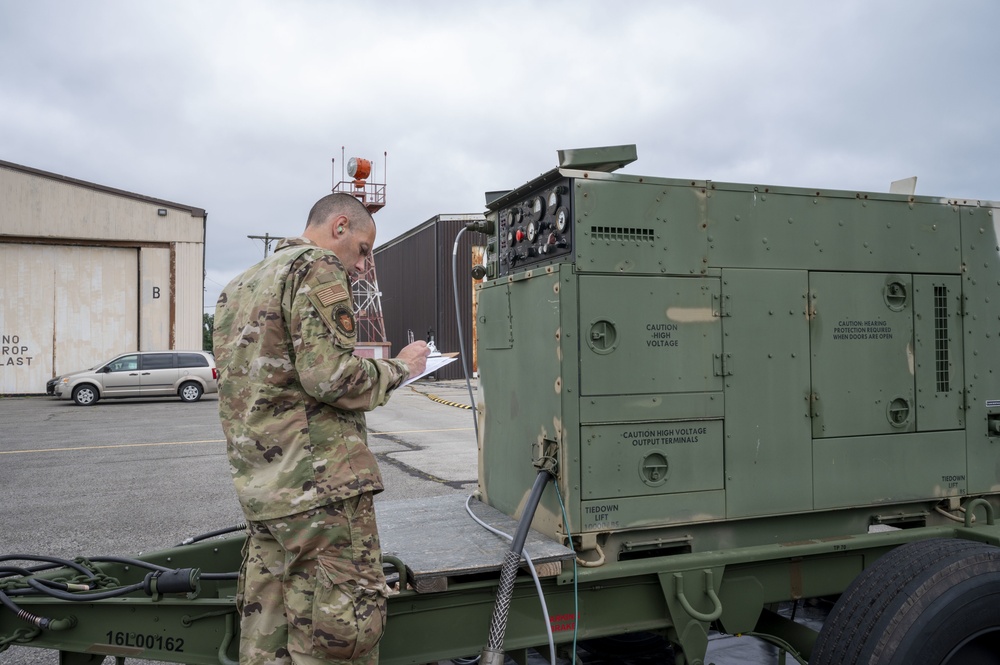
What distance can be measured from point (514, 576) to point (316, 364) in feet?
3.66

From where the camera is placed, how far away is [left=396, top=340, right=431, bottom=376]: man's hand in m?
2.87

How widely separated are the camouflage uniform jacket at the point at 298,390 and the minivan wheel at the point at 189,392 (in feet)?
68.0

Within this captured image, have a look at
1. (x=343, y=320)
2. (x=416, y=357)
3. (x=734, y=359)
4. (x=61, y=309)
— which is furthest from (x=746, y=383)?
(x=61, y=309)

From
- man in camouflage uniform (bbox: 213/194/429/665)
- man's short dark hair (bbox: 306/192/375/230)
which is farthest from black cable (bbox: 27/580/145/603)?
man's short dark hair (bbox: 306/192/375/230)

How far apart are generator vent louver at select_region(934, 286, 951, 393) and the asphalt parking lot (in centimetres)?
190

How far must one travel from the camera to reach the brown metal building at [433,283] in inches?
1232

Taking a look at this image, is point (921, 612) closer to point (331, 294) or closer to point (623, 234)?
point (623, 234)

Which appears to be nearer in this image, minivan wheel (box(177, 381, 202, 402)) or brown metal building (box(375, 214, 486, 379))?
minivan wheel (box(177, 381, 202, 402))

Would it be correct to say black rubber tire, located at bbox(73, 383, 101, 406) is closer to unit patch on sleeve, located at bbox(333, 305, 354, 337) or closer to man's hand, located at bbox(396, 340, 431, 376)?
A: man's hand, located at bbox(396, 340, 431, 376)

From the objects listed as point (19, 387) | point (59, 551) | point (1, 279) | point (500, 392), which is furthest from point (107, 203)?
point (500, 392)

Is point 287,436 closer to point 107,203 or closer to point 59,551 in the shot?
point 59,551

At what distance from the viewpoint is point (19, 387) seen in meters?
25.4

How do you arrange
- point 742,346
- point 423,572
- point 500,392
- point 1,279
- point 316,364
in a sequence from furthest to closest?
point 1,279 → point 500,392 → point 742,346 → point 423,572 → point 316,364

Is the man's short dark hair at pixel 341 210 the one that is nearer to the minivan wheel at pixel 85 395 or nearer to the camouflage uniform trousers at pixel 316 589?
the camouflage uniform trousers at pixel 316 589
